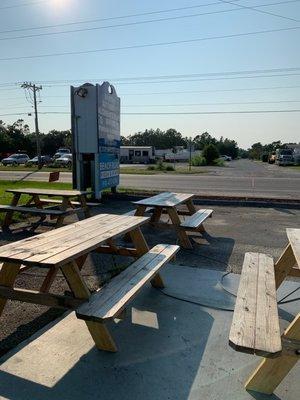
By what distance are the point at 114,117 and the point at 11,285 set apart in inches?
369

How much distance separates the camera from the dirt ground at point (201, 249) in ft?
12.1

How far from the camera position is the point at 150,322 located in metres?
3.70

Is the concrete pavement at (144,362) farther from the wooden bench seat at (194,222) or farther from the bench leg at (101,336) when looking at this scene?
the wooden bench seat at (194,222)

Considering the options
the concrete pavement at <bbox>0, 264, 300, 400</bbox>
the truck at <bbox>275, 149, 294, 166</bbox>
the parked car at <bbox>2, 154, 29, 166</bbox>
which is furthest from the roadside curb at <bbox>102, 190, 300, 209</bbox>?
the truck at <bbox>275, 149, 294, 166</bbox>

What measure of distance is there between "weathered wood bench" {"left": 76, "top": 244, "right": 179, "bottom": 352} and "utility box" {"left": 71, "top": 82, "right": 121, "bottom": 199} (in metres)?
7.07

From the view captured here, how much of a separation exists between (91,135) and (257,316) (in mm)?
8771

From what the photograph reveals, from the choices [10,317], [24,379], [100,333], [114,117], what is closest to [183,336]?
[100,333]

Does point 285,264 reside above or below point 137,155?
above

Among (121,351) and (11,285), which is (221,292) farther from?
(11,285)

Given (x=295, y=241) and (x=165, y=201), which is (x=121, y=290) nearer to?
(x=295, y=241)

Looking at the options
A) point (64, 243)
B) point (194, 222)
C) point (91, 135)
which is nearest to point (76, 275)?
point (64, 243)

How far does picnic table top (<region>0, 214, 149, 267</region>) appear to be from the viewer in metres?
2.89

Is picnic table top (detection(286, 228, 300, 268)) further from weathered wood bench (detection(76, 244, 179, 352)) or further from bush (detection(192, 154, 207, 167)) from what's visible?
bush (detection(192, 154, 207, 167))

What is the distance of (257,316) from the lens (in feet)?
8.95
